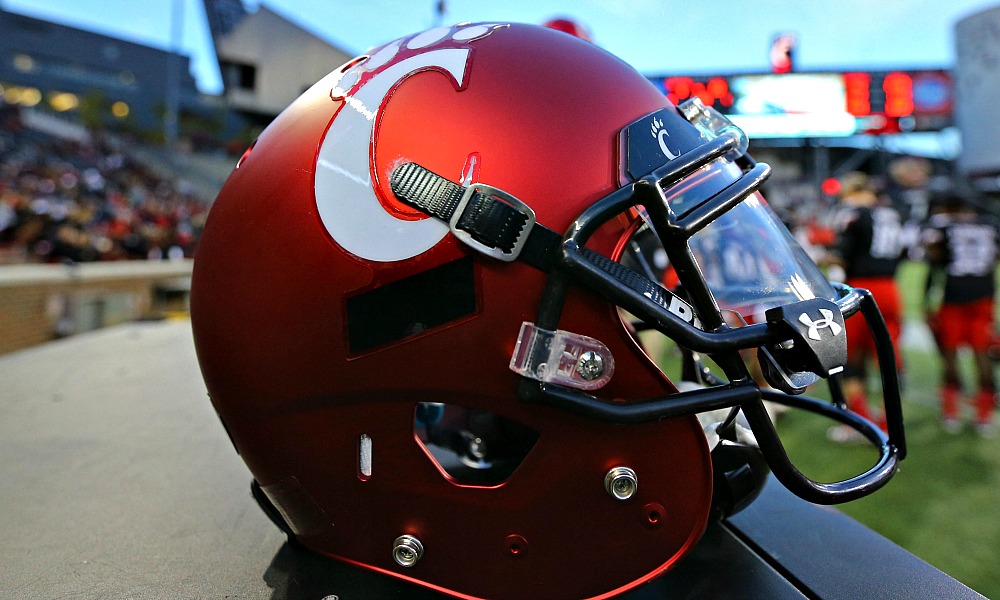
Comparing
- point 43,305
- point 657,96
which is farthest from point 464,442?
point 43,305

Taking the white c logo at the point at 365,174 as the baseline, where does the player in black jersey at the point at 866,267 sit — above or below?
below

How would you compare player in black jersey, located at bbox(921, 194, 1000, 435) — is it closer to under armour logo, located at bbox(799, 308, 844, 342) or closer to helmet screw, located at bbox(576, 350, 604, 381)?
under armour logo, located at bbox(799, 308, 844, 342)

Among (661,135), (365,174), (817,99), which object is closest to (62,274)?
(365,174)

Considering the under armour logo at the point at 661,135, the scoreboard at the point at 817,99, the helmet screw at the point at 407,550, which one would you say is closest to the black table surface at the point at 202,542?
the helmet screw at the point at 407,550

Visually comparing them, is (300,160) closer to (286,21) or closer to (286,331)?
(286,331)

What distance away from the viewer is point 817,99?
14312 mm

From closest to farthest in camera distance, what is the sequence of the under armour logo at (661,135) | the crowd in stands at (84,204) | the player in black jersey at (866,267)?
1. the under armour logo at (661,135)
2. the player in black jersey at (866,267)
3. the crowd in stands at (84,204)

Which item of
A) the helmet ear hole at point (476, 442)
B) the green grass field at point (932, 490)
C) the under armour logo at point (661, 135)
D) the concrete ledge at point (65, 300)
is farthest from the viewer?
the concrete ledge at point (65, 300)

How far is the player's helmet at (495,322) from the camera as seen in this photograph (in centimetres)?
78

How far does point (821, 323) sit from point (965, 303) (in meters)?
3.28

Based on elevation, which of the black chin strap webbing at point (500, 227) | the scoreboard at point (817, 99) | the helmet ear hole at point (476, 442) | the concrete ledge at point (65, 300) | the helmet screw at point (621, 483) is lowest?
the scoreboard at point (817, 99)

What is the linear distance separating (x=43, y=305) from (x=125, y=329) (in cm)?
130

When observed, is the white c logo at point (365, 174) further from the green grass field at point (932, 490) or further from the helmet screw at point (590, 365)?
the green grass field at point (932, 490)

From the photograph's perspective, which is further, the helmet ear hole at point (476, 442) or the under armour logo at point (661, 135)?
the helmet ear hole at point (476, 442)
